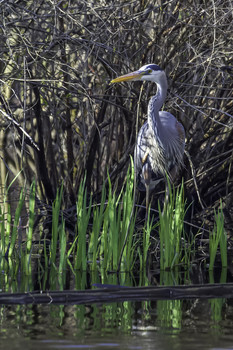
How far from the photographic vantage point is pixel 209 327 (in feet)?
11.8

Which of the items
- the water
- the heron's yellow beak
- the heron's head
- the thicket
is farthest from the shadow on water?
the thicket

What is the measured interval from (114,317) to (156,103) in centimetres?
322

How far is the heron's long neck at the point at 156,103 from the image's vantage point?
21.6ft

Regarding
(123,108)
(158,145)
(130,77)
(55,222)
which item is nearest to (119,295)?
(55,222)

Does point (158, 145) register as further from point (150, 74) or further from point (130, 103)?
point (150, 74)

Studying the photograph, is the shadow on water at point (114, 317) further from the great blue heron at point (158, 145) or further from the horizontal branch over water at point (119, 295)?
the great blue heron at point (158, 145)

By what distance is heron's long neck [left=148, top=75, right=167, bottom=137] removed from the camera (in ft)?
21.6

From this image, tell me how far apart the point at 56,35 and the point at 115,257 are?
193 cm

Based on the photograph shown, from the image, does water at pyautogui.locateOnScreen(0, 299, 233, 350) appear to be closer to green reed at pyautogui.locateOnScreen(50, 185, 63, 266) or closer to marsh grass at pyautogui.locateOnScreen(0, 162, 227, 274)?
marsh grass at pyautogui.locateOnScreen(0, 162, 227, 274)

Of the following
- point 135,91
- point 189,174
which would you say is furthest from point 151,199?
point 135,91

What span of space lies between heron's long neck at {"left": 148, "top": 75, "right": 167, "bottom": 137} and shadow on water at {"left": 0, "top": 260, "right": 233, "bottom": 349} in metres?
2.22

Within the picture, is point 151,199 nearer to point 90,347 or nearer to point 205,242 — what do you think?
point 205,242

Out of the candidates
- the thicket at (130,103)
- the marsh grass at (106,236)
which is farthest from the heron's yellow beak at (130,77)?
the marsh grass at (106,236)

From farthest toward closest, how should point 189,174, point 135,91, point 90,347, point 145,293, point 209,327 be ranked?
point 189,174
point 135,91
point 145,293
point 209,327
point 90,347
